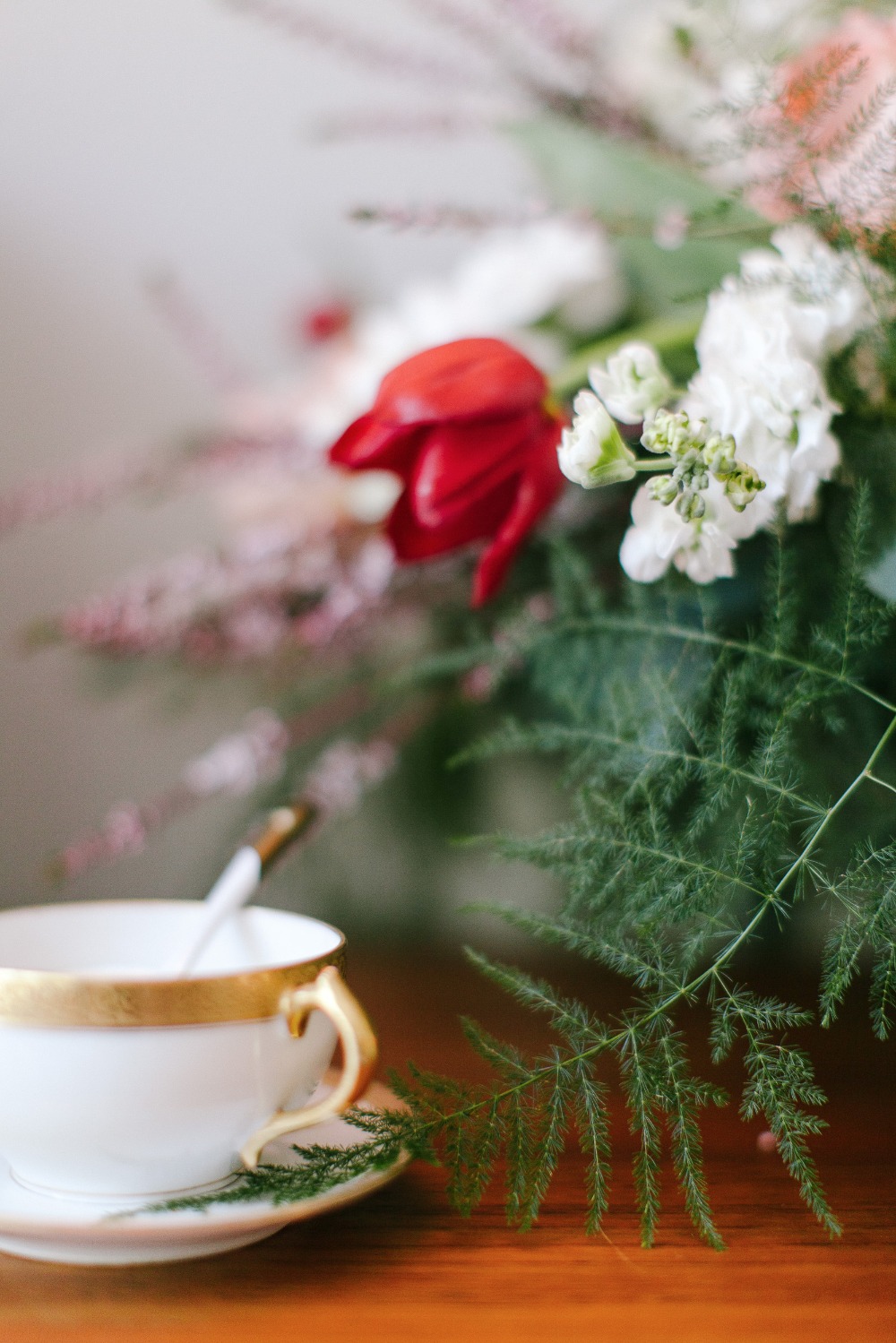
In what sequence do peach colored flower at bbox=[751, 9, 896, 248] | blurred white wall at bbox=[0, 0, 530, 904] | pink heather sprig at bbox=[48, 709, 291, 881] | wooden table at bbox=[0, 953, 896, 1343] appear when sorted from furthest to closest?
blurred white wall at bbox=[0, 0, 530, 904] → pink heather sprig at bbox=[48, 709, 291, 881] → peach colored flower at bbox=[751, 9, 896, 248] → wooden table at bbox=[0, 953, 896, 1343]

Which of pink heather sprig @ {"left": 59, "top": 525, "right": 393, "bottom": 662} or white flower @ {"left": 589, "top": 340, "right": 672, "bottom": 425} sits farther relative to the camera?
pink heather sprig @ {"left": 59, "top": 525, "right": 393, "bottom": 662}

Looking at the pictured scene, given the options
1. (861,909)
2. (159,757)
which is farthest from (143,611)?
(861,909)

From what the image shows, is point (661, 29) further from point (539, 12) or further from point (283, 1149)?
point (283, 1149)

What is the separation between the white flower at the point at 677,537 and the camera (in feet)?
0.98

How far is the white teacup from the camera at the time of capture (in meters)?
0.26

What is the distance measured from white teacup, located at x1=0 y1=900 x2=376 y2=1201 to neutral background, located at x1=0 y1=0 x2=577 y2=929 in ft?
1.26

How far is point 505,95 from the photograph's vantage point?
1.57 ft

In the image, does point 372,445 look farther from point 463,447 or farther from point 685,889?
point 685,889

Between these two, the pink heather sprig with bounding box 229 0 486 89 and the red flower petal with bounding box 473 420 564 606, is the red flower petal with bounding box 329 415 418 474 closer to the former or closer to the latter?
the red flower petal with bounding box 473 420 564 606

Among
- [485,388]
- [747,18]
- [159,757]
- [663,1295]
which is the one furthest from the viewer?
[159,757]

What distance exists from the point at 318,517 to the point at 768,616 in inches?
11.1

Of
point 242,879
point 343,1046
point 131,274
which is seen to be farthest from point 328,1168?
point 131,274

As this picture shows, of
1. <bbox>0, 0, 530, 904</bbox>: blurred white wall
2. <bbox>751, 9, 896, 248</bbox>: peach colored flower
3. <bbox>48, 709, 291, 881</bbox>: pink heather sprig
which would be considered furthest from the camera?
<bbox>0, 0, 530, 904</bbox>: blurred white wall

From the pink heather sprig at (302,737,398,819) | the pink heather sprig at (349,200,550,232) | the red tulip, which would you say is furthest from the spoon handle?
the pink heather sprig at (349,200,550,232)
